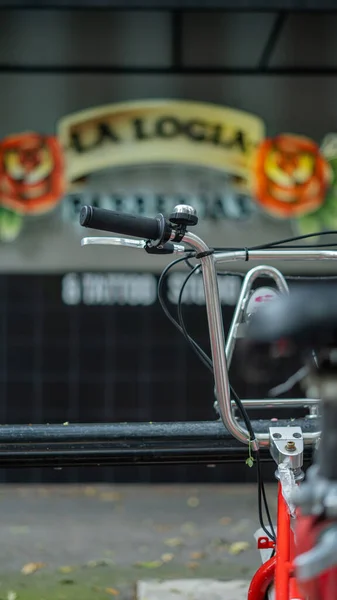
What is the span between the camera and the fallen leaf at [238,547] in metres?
4.28

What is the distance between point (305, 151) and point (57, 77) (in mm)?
2010

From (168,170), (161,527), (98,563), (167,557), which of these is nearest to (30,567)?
(98,563)

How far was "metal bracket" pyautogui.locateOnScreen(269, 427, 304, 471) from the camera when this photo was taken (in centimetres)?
203

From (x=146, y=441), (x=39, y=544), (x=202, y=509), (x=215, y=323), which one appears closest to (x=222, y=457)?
(x=146, y=441)

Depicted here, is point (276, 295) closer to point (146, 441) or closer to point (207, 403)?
point (146, 441)

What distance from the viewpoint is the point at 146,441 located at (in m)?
2.36

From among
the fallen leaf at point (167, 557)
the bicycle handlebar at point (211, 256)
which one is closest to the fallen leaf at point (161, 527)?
the fallen leaf at point (167, 557)

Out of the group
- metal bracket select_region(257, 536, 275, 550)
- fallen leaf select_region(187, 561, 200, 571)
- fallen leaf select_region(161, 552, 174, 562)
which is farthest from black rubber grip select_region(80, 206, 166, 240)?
fallen leaf select_region(161, 552, 174, 562)

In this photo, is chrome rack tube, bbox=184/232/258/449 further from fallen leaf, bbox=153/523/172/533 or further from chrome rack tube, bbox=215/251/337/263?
fallen leaf, bbox=153/523/172/533

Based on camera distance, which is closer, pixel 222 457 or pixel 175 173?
pixel 222 457

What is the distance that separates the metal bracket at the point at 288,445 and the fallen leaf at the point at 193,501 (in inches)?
131

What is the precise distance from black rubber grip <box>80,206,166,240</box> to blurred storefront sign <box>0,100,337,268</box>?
3.94 metres

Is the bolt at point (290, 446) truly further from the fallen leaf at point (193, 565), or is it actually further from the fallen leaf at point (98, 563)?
the fallen leaf at point (98, 563)

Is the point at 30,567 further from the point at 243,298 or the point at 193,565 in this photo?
the point at 243,298
